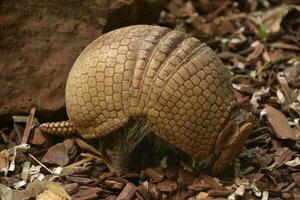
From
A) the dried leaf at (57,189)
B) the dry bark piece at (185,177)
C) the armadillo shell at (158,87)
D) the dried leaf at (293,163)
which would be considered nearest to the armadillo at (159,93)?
the armadillo shell at (158,87)

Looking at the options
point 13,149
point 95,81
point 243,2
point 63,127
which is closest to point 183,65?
point 95,81

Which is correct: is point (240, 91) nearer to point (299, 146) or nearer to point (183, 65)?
point (299, 146)

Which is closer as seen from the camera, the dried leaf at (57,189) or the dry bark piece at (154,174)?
the dried leaf at (57,189)

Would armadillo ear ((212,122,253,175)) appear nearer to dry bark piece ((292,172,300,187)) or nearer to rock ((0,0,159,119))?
dry bark piece ((292,172,300,187))

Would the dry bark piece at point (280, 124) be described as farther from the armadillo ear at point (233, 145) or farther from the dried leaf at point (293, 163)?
the armadillo ear at point (233, 145)

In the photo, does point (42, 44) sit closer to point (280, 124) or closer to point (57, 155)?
point (57, 155)

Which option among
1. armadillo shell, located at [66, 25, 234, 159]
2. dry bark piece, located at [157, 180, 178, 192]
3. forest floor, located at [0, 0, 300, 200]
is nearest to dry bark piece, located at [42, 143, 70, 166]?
forest floor, located at [0, 0, 300, 200]
